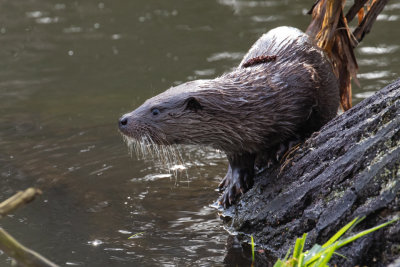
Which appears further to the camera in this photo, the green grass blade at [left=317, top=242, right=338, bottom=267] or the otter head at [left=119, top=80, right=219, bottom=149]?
the otter head at [left=119, top=80, right=219, bottom=149]

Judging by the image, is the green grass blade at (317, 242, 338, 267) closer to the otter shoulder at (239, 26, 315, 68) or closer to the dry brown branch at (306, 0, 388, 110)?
the otter shoulder at (239, 26, 315, 68)

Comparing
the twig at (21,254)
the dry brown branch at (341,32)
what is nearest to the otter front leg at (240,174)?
the dry brown branch at (341,32)

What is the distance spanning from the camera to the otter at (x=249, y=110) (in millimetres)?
3990

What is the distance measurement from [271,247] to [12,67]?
5.82m

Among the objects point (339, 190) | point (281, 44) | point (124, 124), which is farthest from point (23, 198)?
point (281, 44)

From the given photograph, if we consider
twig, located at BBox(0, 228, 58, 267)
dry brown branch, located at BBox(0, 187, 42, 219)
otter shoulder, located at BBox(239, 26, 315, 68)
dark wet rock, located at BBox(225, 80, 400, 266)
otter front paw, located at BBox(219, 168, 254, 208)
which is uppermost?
dry brown branch, located at BBox(0, 187, 42, 219)

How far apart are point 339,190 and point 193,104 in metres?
1.11

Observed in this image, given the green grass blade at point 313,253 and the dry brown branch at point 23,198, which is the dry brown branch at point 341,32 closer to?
the green grass blade at point 313,253

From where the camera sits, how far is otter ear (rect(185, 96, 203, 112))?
3963mm

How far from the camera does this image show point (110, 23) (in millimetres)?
10000

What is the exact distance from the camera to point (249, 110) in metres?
4.03

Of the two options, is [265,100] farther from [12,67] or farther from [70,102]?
[12,67]

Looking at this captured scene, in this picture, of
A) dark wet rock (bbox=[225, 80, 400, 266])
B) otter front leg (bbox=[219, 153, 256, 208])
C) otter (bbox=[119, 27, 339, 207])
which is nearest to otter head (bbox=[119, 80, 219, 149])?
otter (bbox=[119, 27, 339, 207])

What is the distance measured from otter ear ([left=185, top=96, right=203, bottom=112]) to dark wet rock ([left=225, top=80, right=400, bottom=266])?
0.62m
